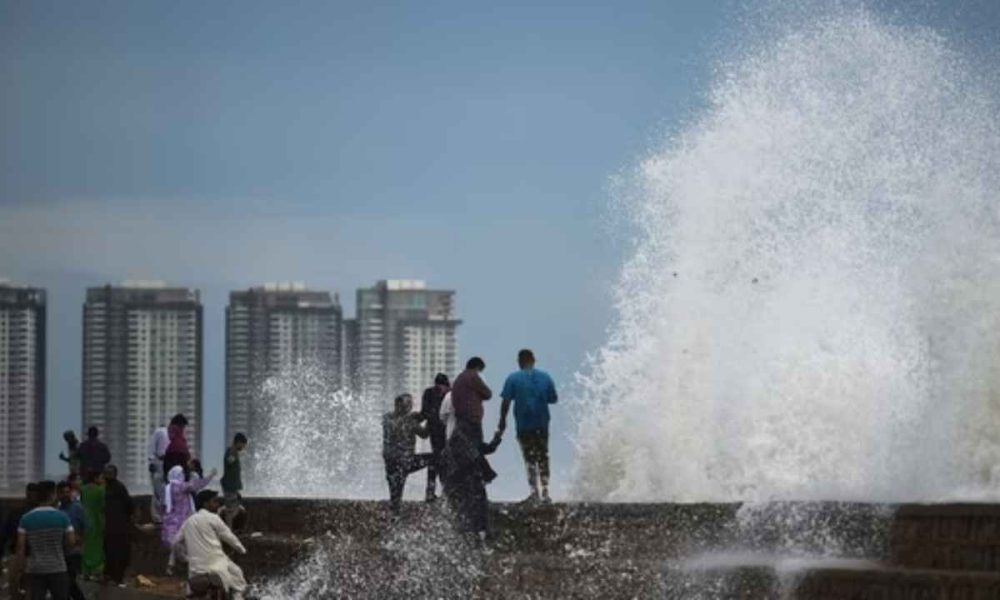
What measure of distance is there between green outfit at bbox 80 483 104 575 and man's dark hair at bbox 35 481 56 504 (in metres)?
3.38

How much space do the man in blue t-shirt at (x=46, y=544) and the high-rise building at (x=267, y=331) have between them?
112 m

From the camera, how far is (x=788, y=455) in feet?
71.6

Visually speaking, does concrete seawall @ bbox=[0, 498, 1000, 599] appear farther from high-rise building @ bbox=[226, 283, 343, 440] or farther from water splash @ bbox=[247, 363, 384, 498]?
high-rise building @ bbox=[226, 283, 343, 440]

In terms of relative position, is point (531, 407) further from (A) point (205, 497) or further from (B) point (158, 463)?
(B) point (158, 463)

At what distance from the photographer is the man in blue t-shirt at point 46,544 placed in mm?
19016

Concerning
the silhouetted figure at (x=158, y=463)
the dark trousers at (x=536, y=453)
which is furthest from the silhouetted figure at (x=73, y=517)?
the silhouetted figure at (x=158, y=463)

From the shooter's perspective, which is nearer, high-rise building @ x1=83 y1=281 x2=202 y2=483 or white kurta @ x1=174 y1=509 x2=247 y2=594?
white kurta @ x1=174 y1=509 x2=247 y2=594

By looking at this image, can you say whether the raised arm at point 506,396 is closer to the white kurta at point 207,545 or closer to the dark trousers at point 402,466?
the dark trousers at point 402,466

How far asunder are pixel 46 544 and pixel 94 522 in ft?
13.8

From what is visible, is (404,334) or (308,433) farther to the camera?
(404,334)

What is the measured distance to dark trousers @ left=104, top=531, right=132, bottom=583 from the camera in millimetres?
23312

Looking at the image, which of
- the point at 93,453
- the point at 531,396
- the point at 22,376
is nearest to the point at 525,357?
the point at 531,396

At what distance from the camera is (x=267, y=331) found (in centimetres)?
13488

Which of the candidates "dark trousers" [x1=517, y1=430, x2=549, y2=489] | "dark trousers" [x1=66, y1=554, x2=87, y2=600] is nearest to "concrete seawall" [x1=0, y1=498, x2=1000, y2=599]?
"dark trousers" [x1=517, y1=430, x2=549, y2=489]
